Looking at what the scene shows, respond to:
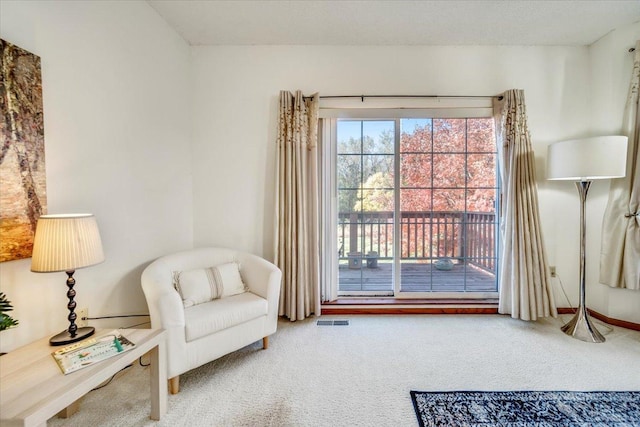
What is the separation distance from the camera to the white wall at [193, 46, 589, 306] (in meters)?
2.81

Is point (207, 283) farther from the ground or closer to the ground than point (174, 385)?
farther from the ground

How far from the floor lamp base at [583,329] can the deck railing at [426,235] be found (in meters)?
0.79

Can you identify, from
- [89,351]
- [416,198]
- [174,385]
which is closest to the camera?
[89,351]

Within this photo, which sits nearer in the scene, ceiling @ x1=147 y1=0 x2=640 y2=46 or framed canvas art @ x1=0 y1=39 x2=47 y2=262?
framed canvas art @ x1=0 y1=39 x2=47 y2=262

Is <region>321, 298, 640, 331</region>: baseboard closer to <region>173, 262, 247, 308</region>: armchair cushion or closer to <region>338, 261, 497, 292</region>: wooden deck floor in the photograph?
<region>338, 261, 497, 292</region>: wooden deck floor

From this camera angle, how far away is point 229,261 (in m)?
2.53

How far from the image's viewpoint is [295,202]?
2754 mm

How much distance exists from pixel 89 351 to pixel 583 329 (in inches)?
141

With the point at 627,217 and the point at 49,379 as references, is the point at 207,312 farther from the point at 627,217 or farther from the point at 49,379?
the point at 627,217

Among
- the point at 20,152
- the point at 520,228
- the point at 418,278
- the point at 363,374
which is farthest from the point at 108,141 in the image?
the point at 520,228

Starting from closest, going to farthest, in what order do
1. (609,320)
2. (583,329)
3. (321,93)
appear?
1. (583,329)
2. (609,320)
3. (321,93)

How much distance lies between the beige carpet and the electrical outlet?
0.43 metres

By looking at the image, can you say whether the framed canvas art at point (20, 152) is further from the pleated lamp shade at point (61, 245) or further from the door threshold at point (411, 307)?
the door threshold at point (411, 307)

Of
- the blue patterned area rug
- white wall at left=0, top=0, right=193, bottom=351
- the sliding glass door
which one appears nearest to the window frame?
the sliding glass door
